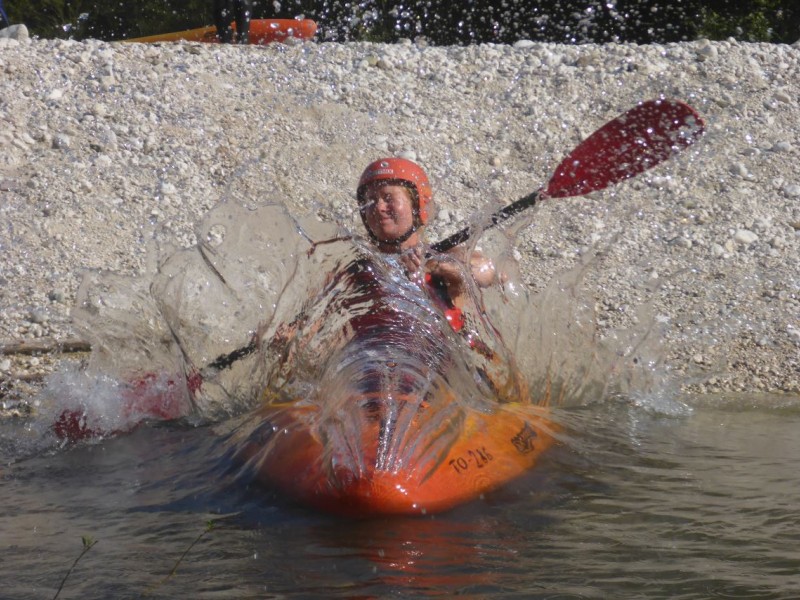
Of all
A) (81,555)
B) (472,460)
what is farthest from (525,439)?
(81,555)

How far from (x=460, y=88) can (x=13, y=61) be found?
141 inches

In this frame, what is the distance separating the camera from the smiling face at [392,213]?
4840 mm

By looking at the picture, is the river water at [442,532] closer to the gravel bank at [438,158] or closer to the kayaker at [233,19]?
the gravel bank at [438,158]

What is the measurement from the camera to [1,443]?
4.57 metres

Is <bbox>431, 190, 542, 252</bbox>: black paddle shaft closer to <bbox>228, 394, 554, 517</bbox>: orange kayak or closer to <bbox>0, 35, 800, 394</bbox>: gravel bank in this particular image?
<bbox>0, 35, 800, 394</bbox>: gravel bank

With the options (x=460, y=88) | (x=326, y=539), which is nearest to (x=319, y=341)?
(x=326, y=539)

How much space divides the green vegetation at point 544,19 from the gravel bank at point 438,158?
1.98m

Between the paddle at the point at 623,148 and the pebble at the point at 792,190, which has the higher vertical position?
the paddle at the point at 623,148

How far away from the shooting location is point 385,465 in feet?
11.2

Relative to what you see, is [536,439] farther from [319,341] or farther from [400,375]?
[319,341]

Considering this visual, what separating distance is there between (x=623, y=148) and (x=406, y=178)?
148 centimetres

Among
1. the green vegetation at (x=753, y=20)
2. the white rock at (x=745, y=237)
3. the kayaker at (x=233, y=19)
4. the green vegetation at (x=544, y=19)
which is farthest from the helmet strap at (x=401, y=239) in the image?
the green vegetation at (x=753, y=20)

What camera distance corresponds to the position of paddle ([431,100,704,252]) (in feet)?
18.5

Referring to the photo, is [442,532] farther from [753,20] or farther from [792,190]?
[753,20]
